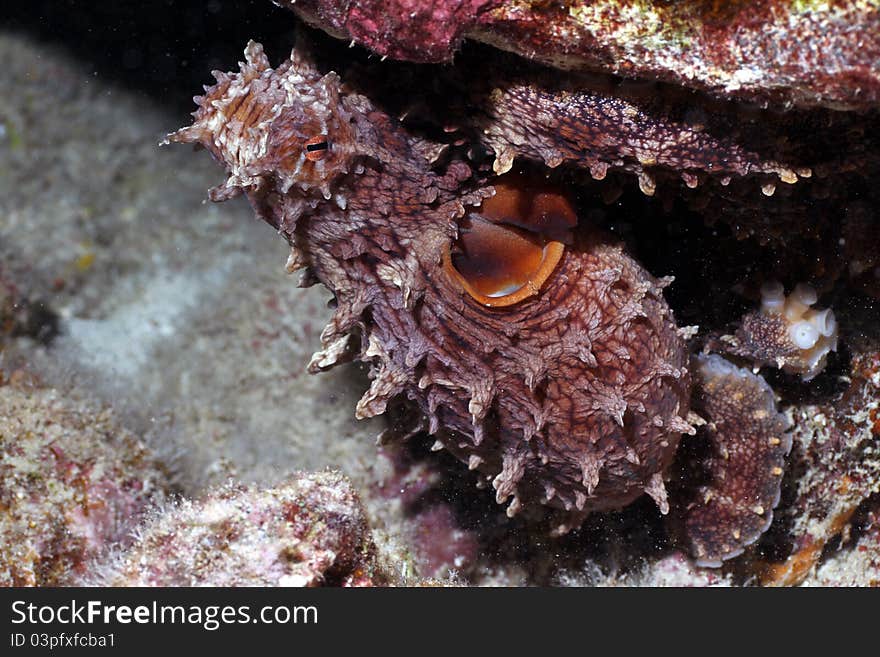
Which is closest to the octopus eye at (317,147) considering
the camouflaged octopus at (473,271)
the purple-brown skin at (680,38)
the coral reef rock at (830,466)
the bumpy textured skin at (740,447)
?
the camouflaged octopus at (473,271)

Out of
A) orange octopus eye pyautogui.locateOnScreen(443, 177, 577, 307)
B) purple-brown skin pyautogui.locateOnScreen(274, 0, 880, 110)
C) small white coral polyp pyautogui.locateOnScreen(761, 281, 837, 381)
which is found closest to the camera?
purple-brown skin pyautogui.locateOnScreen(274, 0, 880, 110)

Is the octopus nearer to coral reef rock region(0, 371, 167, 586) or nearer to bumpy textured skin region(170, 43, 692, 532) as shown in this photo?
bumpy textured skin region(170, 43, 692, 532)

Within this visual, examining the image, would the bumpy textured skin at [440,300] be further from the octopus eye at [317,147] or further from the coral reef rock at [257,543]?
the coral reef rock at [257,543]

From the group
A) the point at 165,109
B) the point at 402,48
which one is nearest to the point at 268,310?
the point at 165,109

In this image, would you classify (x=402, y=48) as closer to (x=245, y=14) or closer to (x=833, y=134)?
(x=833, y=134)

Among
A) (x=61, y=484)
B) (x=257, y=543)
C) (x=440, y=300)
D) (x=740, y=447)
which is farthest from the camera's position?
(x=61, y=484)

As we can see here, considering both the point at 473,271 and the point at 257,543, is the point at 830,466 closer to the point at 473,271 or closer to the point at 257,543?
the point at 473,271

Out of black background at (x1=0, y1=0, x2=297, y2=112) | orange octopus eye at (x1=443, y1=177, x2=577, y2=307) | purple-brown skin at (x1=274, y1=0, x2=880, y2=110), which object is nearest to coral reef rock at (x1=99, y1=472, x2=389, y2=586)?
orange octopus eye at (x1=443, y1=177, x2=577, y2=307)

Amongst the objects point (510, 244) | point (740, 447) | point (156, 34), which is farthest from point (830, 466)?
point (156, 34)
